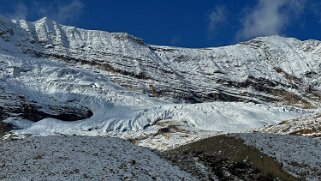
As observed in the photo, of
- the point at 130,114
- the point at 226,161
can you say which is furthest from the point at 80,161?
the point at 130,114

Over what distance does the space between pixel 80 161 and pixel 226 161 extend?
10166 millimetres

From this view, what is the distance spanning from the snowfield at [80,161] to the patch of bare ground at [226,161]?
1893mm

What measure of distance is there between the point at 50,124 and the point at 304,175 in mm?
94541

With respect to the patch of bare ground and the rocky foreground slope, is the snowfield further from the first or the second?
the patch of bare ground

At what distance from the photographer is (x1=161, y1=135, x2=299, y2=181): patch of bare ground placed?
3198 cm

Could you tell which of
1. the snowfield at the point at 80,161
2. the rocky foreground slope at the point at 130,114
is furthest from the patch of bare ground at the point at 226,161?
the snowfield at the point at 80,161

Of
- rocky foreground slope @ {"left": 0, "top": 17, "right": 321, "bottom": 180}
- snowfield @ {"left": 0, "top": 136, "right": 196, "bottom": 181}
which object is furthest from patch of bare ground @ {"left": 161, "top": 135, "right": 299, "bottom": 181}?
snowfield @ {"left": 0, "top": 136, "right": 196, "bottom": 181}

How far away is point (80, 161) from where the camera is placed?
2859 centimetres

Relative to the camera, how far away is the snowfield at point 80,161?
26422 millimetres

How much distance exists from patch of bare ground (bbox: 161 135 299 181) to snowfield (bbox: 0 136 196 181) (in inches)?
74.5

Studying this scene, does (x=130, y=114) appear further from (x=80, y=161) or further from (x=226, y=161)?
(x=80, y=161)

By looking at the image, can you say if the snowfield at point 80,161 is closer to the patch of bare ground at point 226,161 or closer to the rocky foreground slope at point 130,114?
the rocky foreground slope at point 130,114

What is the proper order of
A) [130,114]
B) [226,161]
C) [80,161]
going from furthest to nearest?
1. [130,114]
2. [226,161]
3. [80,161]

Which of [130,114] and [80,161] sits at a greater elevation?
[130,114]
